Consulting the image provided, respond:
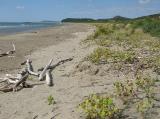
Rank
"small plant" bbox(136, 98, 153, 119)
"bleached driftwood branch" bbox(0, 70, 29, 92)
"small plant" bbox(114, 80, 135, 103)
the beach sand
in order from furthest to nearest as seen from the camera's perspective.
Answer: "bleached driftwood branch" bbox(0, 70, 29, 92) → "small plant" bbox(114, 80, 135, 103) → the beach sand → "small plant" bbox(136, 98, 153, 119)

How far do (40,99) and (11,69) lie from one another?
5826 mm

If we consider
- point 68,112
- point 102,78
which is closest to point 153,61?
point 102,78

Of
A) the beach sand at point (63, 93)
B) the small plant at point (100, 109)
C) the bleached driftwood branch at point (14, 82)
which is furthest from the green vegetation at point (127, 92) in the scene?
the bleached driftwood branch at point (14, 82)

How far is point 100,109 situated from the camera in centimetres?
704

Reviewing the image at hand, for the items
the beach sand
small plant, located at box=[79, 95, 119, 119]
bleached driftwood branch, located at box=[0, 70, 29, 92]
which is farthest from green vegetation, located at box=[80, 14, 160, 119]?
bleached driftwood branch, located at box=[0, 70, 29, 92]

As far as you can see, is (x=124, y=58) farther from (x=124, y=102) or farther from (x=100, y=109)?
(x=100, y=109)

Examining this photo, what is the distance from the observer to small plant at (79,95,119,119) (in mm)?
6963

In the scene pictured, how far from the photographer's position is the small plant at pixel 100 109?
6963mm

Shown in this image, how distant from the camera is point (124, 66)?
11.8 m

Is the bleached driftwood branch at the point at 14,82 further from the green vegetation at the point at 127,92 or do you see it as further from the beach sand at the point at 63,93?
the green vegetation at the point at 127,92

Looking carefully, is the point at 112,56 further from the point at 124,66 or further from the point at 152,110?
the point at 152,110

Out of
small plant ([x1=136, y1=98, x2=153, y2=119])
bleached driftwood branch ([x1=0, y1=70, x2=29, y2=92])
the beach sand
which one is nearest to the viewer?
small plant ([x1=136, y1=98, x2=153, y2=119])

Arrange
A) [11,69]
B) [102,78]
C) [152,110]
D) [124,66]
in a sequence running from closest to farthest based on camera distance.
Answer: [152,110] < [102,78] < [124,66] < [11,69]

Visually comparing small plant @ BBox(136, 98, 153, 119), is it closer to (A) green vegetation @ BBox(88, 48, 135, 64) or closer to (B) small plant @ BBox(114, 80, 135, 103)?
(B) small plant @ BBox(114, 80, 135, 103)
